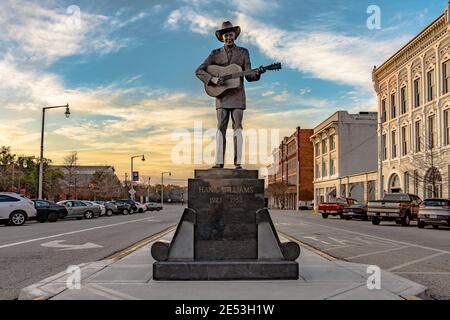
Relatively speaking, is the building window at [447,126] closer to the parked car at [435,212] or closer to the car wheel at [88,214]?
the parked car at [435,212]

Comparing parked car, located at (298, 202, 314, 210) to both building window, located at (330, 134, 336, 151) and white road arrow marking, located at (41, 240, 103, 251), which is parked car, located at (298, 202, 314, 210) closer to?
building window, located at (330, 134, 336, 151)

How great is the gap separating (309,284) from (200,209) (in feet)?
7.21

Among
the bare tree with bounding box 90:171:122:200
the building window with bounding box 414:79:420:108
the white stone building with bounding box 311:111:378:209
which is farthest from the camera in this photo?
the bare tree with bounding box 90:171:122:200

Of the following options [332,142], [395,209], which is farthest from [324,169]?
[395,209]

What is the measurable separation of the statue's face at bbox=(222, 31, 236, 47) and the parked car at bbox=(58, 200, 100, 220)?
3075 cm

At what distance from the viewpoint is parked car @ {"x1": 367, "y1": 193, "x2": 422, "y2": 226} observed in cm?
3099

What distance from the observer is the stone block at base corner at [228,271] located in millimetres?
8247

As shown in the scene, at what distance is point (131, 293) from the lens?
721 centimetres

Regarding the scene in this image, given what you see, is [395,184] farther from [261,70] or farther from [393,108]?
[261,70]

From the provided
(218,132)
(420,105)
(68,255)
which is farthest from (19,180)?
(218,132)

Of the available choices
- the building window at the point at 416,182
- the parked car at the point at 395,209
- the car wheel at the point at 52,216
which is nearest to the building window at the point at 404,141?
the building window at the point at 416,182

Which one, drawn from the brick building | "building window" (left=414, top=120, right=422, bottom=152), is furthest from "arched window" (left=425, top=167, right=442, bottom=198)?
the brick building

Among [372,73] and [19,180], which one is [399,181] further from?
[19,180]
